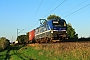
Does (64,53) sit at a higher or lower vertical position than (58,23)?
lower

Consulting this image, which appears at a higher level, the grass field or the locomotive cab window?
the locomotive cab window

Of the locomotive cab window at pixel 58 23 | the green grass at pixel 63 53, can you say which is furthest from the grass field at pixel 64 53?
the locomotive cab window at pixel 58 23

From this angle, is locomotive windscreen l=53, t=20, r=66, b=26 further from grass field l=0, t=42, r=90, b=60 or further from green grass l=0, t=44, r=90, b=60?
green grass l=0, t=44, r=90, b=60

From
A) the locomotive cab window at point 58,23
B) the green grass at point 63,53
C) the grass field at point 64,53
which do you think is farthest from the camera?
the locomotive cab window at point 58,23

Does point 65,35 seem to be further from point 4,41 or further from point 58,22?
point 4,41

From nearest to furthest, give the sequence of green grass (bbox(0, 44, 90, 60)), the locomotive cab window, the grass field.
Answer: green grass (bbox(0, 44, 90, 60)) < the grass field < the locomotive cab window

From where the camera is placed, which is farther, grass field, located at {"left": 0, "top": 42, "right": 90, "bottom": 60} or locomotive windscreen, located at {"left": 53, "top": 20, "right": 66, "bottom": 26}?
locomotive windscreen, located at {"left": 53, "top": 20, "right": 66, "bottom": 26}

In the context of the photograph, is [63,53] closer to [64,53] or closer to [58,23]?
[64,53]

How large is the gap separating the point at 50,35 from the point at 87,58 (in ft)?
61.6

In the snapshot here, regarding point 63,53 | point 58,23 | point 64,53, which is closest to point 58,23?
point 58,23

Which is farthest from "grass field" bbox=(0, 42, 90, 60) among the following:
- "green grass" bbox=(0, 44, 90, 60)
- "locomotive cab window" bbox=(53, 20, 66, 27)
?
"locomotive cab window" bbox=(53, 20, 66, 27)

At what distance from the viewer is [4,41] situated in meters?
51.6

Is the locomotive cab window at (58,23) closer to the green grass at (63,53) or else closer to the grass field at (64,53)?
the grass field at (64,53)

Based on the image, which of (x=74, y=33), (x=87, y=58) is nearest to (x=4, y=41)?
(x=74, y=33)
